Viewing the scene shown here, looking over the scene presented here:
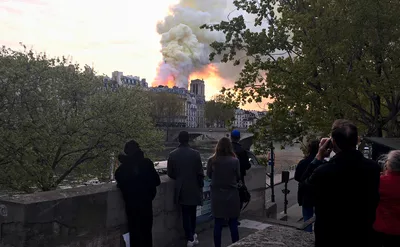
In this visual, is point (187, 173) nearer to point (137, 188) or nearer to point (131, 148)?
point (137, 188)

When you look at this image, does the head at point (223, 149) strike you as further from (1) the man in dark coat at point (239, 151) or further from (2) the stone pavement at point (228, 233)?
(2) the stone pavement at point (228, 233)

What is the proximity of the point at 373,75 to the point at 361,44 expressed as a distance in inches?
34.8

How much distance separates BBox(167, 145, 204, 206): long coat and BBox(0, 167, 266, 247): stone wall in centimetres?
27

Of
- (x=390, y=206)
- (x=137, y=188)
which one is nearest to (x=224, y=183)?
(x=137, y=188)

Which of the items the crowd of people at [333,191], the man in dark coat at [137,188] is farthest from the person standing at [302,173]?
the man in dark coat at [137,188]

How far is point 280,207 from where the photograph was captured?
1755cm

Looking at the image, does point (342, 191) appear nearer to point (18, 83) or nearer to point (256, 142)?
point (256, 142)

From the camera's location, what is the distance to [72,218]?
4.40 metres

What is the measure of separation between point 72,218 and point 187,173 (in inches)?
69.6

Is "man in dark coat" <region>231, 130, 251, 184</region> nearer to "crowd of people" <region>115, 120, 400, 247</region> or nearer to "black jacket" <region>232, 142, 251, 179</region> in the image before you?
"black jacket" <region>232, 142, 251, 179</region>

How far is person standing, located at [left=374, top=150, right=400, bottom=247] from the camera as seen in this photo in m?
3.27

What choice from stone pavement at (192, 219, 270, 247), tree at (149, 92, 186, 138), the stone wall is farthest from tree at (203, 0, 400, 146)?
tree at (149, 92, 186, 138)

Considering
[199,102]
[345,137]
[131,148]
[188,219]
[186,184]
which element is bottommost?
[188,219]

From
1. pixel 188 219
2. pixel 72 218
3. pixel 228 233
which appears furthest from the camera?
pixel 228 233
